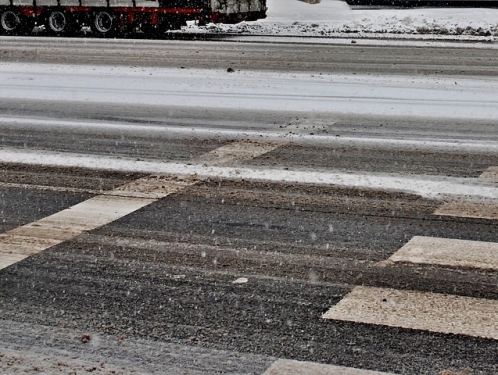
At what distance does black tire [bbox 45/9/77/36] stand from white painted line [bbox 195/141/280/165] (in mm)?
15943

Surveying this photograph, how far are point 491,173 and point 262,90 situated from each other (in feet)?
19.3

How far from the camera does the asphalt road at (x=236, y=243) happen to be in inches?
167

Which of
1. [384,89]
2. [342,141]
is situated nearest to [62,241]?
[342,141]

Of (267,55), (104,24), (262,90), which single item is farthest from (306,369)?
(104,24)

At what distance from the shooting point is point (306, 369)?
4031 mm

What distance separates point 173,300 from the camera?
4.84 metres

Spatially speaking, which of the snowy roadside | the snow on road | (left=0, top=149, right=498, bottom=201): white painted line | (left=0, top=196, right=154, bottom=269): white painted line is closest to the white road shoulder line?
(left=0, top=149, right=498, bottom=201): white painted line

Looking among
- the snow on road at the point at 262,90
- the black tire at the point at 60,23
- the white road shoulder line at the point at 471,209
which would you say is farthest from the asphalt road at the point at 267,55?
the white road shoulder line at the point at 471,209

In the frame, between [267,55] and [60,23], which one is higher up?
[60,23]

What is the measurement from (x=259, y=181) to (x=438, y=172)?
1.54 meters

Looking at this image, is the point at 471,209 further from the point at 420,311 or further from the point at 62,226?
the point at 62,226

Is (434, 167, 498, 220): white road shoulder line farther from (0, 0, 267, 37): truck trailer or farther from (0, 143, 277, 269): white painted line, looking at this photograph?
(0, 0, 267, 37): truck trailer

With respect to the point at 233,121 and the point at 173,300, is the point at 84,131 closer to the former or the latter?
the point at 233,121

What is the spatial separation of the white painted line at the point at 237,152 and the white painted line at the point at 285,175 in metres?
0.31
